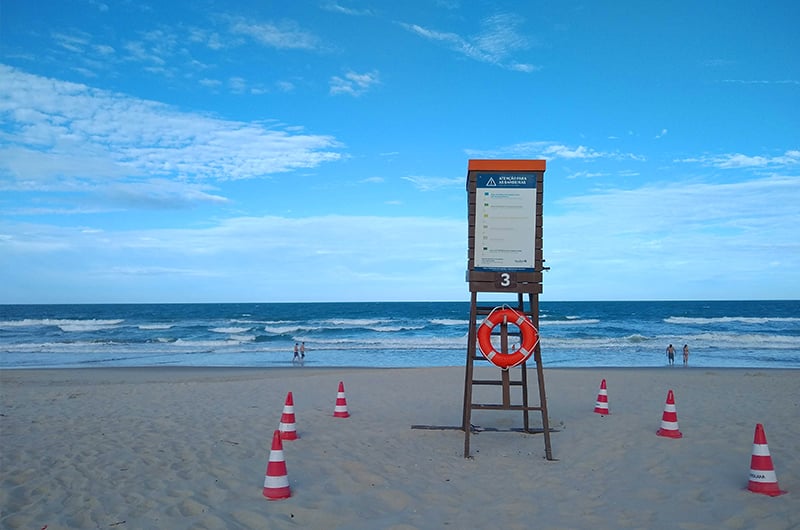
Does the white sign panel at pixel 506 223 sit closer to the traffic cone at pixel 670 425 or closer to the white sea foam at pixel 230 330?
the traffic cone at pixel 670 425

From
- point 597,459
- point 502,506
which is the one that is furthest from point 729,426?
point 502,506

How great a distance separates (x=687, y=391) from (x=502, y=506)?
9528mm

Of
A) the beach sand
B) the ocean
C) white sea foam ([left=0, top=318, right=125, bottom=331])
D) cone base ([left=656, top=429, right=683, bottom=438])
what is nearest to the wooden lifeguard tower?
the beach sand

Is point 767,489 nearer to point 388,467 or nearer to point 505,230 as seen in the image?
point 388,467

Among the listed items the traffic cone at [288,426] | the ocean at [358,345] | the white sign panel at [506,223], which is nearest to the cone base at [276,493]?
the traffic cone at [288,426]

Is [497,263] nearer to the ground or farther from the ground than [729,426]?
farther from the ground

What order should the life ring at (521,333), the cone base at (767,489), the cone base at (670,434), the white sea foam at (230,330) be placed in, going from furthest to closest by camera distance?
the white sea foam at (230,330), the cone base at (670,434), the life ring at (521,333), the cone base at (767,489)

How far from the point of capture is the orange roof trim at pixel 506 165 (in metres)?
6.70

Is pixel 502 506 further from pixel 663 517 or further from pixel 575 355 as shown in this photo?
pixel 575 355

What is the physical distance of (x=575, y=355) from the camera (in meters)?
26.8

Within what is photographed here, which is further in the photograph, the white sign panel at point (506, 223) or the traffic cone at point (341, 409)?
the traffic cone at point (341, 409)

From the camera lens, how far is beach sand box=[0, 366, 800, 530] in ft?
14.5

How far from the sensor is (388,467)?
232 inches

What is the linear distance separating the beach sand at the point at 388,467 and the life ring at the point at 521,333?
43.3 inches
